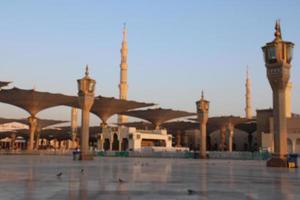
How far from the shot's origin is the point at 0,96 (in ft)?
201

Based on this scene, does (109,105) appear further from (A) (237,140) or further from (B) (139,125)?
(A) (237,140)

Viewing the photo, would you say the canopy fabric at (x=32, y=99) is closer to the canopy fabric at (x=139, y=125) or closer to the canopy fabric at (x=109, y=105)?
the canopy fabric at (x=109, y=105)

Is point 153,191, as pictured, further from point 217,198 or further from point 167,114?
point 167,114

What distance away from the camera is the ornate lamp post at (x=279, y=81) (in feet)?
79.8

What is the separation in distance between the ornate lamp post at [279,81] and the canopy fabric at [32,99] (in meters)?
43.8

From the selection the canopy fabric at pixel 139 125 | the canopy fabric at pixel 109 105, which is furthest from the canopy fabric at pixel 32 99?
the canopy fabric at pixel 139 125

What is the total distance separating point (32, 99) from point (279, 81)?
4790 centimetres

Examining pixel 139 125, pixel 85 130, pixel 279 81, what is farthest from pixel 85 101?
pixel 139 125

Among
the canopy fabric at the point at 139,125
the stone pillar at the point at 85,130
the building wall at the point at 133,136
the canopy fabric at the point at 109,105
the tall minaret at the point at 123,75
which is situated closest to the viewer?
the stone pillar at the point at 85,130

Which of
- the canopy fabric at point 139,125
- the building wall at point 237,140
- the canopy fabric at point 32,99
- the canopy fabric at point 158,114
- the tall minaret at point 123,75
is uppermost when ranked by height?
the tall minaret at point 123,75

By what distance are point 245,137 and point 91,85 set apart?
89.1m

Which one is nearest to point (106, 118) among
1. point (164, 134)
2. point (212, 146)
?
point (164, 134)

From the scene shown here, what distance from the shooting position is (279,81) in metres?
24.4

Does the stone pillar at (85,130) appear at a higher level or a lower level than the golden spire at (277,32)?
lower
